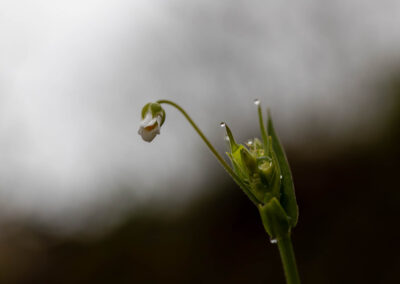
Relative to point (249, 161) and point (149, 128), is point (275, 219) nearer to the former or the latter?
point (249, 161)

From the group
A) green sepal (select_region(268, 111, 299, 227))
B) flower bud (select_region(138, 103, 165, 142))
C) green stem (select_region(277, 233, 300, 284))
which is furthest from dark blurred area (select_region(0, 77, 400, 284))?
green stem (select_region(277, 233, 300, 284))

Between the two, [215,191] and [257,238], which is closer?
[257,238]

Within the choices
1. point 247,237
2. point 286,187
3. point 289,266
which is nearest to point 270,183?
point 286,187

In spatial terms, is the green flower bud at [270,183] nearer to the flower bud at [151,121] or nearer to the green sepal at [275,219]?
the green sepal at [275,219]

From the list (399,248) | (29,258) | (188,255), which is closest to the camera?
(399,248)

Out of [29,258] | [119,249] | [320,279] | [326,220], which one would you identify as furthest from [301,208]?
[29,258]

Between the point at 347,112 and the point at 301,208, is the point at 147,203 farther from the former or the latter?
the point at 347,112

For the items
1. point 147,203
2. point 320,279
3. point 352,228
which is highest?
point 147,203
